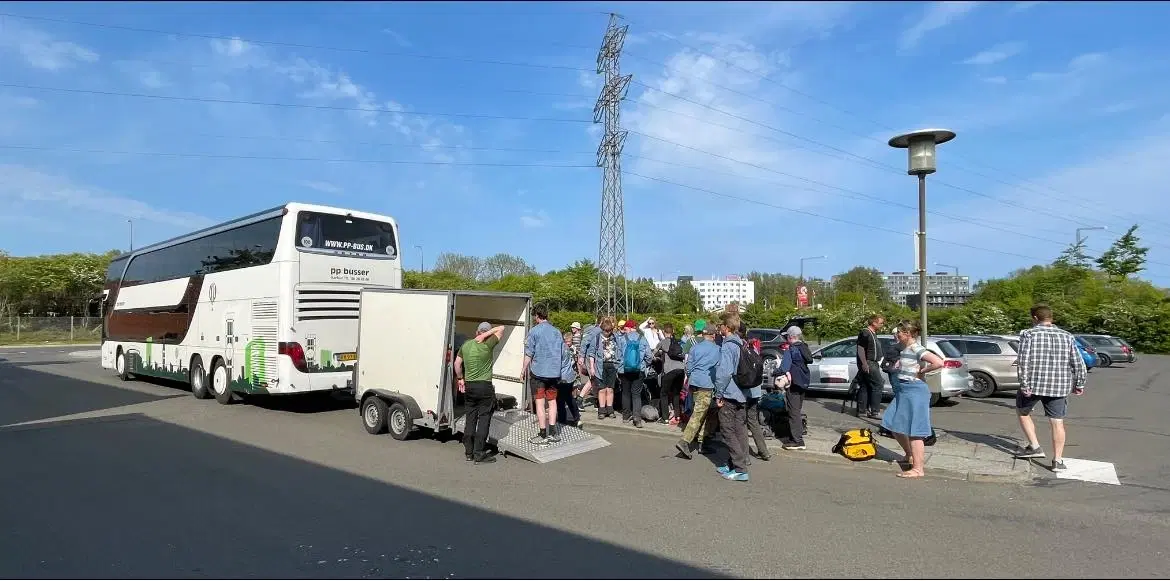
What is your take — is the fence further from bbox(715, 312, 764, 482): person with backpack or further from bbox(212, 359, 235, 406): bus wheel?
bbox(715, 312, 764, 482): person with backpack

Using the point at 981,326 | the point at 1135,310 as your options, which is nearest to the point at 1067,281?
the point at 1135,310

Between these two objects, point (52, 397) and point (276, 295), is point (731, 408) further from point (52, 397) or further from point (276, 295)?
point (52, 397)

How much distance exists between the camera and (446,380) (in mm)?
9148

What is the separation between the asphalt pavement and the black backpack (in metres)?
1.03

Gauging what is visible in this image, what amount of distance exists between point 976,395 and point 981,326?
26.0 m

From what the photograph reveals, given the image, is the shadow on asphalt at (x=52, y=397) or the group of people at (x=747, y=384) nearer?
the group of people at (x=747, y=384)

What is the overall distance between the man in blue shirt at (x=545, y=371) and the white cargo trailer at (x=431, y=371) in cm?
23

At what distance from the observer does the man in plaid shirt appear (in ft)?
24.8

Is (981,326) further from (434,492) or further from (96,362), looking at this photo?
(96,362)

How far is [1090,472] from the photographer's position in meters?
7.62

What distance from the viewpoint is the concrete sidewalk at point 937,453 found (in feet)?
24.6

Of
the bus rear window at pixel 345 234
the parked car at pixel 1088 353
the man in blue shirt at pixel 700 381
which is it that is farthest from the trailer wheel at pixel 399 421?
the parked car at pixel 1088 353

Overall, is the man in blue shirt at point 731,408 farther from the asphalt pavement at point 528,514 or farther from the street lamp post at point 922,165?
the street lamp post at point 922,165

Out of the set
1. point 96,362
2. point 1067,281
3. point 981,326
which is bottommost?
point 96,362
